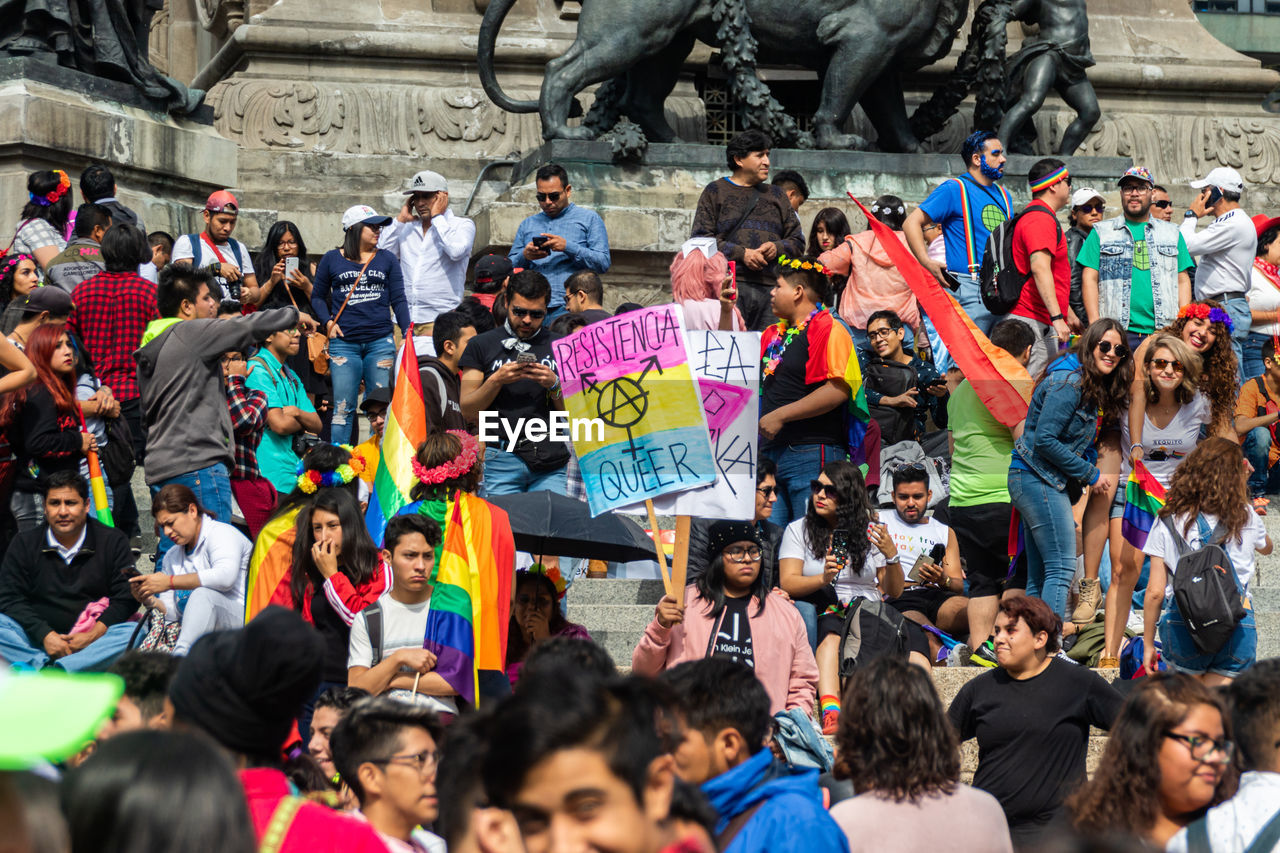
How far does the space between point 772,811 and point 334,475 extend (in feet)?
14.6

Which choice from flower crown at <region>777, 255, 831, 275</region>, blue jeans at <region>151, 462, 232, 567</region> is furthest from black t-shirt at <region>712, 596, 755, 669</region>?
blue jeans at <region>151, 462, 232, 567</region>

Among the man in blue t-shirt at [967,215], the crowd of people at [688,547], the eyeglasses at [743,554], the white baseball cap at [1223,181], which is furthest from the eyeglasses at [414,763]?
the white baseball cap at [1223,181]

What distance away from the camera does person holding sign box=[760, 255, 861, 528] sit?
8953mm

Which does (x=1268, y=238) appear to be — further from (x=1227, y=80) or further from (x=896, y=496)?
(x=1227, y=80)

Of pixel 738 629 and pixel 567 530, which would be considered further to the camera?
pixel 567 530

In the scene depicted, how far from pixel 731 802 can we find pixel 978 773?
212 centimetres

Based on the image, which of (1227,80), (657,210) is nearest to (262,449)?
(657,210)

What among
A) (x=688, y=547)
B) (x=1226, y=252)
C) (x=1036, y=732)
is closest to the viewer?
(x=1036, y=732)

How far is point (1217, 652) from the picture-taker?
6.96m

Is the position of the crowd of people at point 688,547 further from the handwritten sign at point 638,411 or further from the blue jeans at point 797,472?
the handwritten sign at point 638,411

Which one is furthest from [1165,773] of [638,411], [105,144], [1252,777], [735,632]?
[105,144]

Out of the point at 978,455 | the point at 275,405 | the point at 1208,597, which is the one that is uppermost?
the point at 275,405

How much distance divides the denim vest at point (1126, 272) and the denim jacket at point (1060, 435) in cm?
224

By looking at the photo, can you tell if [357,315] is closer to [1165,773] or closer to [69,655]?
[69,655]
